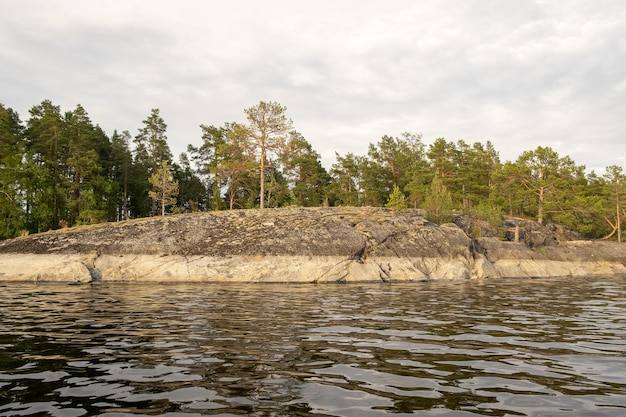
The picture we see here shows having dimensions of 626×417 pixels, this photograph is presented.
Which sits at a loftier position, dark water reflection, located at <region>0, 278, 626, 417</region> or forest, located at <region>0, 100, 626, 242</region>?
forest, located at <region>0, 100, 626, 242</region>

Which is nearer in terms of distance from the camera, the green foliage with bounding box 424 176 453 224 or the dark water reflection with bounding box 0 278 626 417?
the dark water reflection with bounding box 0 278 626 417

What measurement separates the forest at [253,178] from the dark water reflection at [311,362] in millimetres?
28457

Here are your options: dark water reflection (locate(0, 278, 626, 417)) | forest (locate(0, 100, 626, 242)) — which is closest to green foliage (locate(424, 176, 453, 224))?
forest (locate(0, 100, 626, 242))

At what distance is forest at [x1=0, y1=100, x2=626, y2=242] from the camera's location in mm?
44438

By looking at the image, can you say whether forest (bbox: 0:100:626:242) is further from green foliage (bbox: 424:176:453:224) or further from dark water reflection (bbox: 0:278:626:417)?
dark water reflection (bbox: 0:278:626:417)

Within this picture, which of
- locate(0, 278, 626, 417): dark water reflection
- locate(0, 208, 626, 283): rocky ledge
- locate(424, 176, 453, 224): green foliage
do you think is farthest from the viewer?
locate(424, 176, 453, 224): green foliage

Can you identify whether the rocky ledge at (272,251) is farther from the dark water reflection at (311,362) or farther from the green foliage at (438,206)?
the dark water reflection at (311,362)

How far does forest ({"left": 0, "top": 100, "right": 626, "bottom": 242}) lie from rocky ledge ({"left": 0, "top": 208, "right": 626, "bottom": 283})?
266 inches

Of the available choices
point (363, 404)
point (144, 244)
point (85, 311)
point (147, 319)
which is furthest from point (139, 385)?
point (144, 244)

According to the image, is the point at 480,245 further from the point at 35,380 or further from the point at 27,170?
the point at 27,170

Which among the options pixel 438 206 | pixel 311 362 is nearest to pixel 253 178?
pixel 438 206

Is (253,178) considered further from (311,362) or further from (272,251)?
(311,362)

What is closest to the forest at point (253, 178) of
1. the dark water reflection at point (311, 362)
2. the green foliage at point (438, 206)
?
the green foliage at point (438, 206)

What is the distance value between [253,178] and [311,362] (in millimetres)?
58259
